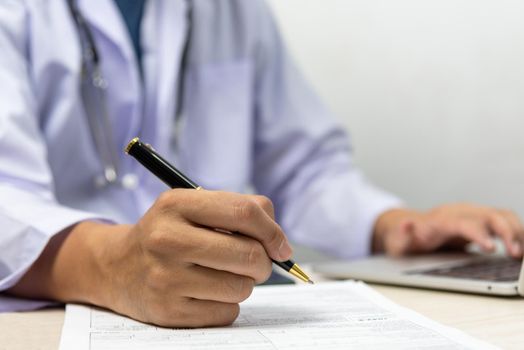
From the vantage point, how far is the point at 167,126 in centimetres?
99

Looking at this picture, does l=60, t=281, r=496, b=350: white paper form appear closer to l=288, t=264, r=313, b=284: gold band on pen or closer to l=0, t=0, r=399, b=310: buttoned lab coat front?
l=288, t=264, r=313, b=284: gold band on pen

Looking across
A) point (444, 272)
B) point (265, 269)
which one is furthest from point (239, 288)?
point (444, 272)

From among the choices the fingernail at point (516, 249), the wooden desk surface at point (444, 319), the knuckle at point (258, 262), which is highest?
the knuckle at point (258, 262)

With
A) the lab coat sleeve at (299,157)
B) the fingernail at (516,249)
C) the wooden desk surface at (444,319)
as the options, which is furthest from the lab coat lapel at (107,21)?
the fingernail at (516,249)

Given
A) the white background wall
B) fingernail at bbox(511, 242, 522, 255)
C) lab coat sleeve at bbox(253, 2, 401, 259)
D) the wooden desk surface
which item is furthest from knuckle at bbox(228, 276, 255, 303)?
the white background wall

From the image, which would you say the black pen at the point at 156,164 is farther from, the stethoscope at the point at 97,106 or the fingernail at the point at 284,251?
the stethoscope at the point at 97,106

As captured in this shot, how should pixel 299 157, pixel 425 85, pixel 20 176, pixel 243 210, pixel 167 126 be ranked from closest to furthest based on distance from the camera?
pixel 243 210 → pixel 20 176 → pixel 167 126 → pixel 299 157 → pixel 425 85

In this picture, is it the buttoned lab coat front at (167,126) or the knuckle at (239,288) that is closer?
the knuckle at (239,288)

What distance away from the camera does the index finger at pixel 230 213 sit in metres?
0.50

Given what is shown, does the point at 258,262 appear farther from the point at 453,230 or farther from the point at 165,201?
the point at 453,230

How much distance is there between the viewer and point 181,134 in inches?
41.5

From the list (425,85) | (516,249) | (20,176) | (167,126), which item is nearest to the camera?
(20,176)

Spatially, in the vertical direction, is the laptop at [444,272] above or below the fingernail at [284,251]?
below

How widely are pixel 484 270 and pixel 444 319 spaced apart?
223mm
